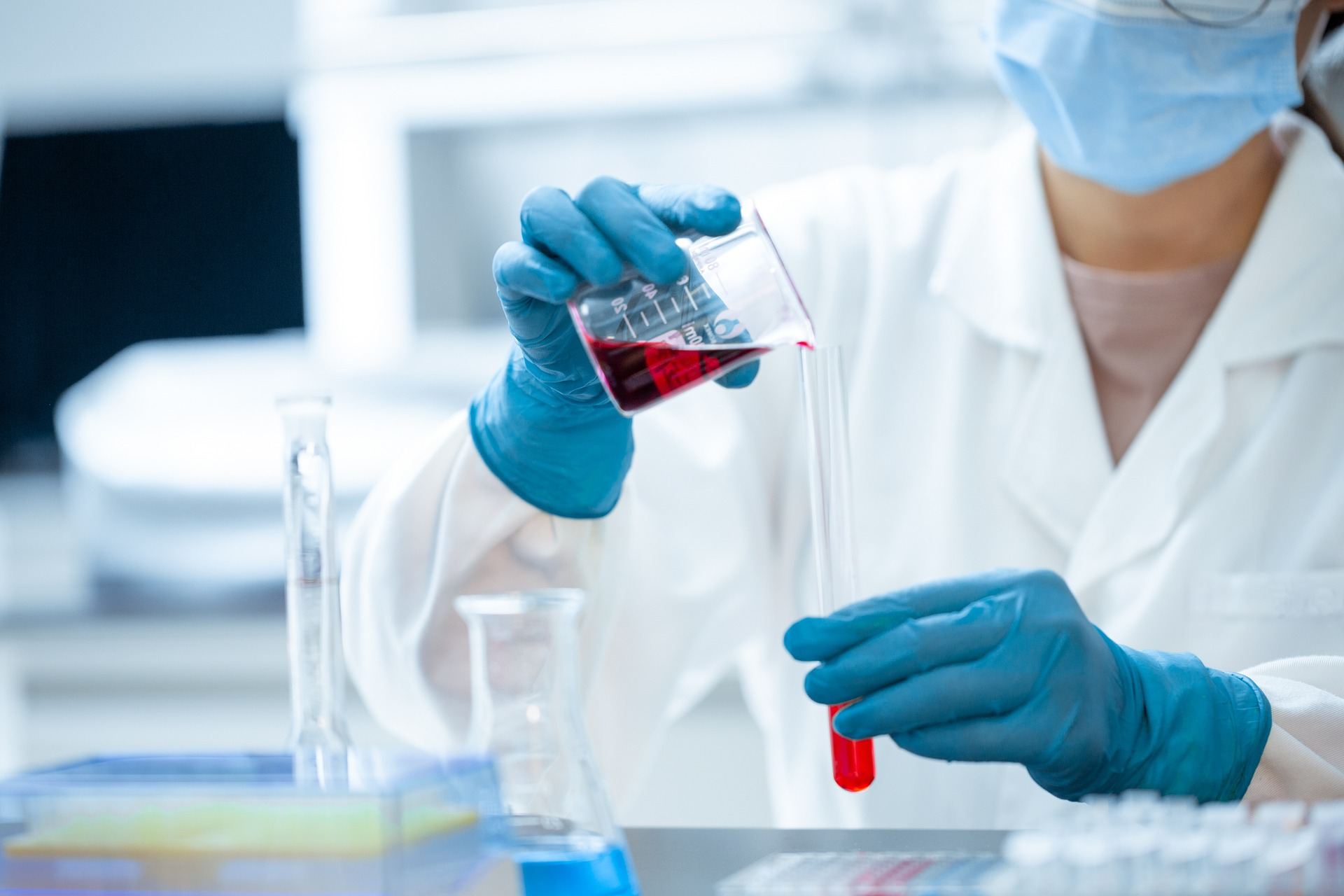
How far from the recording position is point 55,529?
3.12 meters

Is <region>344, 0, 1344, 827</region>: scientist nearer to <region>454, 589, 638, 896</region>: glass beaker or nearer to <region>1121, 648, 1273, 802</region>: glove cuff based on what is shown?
<region>1121, 648, 1273, 802</region>: glove cuff

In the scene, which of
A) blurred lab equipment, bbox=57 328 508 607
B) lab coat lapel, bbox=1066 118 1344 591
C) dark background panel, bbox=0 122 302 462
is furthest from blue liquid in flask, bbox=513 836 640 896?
dark background panel, bbox=0 122 302 462

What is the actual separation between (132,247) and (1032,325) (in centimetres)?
249

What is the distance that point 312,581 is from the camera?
1002mm

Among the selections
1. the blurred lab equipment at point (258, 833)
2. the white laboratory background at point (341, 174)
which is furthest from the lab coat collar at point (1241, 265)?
the white laboratory background at point (341, 174)

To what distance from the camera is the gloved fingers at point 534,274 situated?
3.77ft

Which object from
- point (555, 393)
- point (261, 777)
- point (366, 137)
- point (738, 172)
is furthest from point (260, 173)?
point (261, 777)

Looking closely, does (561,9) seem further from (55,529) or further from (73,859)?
(73,859)

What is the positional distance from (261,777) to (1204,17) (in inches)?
49.6

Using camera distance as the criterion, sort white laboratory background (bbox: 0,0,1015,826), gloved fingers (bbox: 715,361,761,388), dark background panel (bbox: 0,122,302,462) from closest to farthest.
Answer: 1. gloved fingers (bbox: 715,361,761,388)
2. white laboratory background (bbox: 0,0,1015,826)
3. dark background panel (bbox: 0,122,302,462)

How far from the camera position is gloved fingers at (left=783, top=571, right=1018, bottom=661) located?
106 cm

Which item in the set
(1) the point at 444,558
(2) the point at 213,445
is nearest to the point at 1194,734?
(1) the point at 444,558

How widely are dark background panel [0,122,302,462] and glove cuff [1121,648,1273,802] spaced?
258 centimetres

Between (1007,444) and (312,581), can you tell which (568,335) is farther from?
(1007,444)
